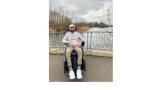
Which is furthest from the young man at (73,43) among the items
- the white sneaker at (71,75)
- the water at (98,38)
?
the water at (98,38)

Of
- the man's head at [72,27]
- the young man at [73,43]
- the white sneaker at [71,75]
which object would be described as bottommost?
the white sneaker at [71,75]

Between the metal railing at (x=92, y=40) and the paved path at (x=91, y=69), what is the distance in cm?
16

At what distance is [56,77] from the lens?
488 centimetres

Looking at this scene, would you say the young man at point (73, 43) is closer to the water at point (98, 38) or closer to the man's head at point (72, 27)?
the man's head at point (72, 27)

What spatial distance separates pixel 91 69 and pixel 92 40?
0.41 meters

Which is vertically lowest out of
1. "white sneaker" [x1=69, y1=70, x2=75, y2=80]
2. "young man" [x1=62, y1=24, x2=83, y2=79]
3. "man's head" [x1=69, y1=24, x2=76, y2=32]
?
"white sneaker" [x1=69, y1=70, x2=75, y2=80]

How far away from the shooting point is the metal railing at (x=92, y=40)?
16.0 feet

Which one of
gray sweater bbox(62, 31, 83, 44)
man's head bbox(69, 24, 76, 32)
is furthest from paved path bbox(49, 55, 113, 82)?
man's head bbox(69, 24, 76, 32)

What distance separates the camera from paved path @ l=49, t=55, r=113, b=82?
191 inches

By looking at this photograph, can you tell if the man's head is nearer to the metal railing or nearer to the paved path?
the metal railing

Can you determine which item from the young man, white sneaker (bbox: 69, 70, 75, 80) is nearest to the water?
the young man

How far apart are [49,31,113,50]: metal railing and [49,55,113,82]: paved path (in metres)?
0.16

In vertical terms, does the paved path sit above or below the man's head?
below
